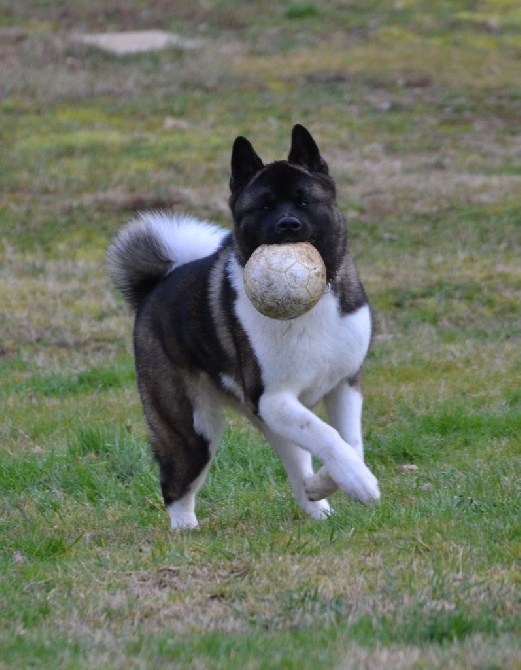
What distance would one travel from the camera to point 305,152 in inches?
213

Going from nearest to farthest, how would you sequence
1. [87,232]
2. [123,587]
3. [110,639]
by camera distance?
[110,639], [123,587], [87,232]

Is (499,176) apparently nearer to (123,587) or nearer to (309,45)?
(309,45)

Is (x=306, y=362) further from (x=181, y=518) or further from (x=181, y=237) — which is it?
(x=181, y=237)

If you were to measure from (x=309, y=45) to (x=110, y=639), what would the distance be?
21.2 meters

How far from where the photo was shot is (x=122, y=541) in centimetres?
519

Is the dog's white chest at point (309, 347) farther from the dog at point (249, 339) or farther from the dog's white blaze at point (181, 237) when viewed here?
the dog's white blaze at point (181, 237)

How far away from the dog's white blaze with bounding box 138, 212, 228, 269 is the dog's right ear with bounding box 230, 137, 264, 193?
0.58 m

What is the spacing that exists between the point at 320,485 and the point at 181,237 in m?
1.67

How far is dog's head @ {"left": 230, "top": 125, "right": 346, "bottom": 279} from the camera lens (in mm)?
5133

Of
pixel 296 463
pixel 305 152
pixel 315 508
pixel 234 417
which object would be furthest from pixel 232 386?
pixel 234 417

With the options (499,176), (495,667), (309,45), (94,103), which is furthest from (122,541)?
(309,45)

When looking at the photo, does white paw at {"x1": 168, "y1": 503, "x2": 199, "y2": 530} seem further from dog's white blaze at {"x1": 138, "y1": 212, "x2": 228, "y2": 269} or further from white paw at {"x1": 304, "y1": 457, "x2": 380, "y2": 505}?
dog's white blaze at {"x1": 138, "y1": 212, "x2": 228, "y2": 269}

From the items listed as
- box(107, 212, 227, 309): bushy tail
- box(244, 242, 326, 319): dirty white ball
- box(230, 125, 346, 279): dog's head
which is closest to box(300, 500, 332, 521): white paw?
box(244, 242, 326, 319): dirty white ball

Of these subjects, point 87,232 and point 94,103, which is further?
point 94,103
